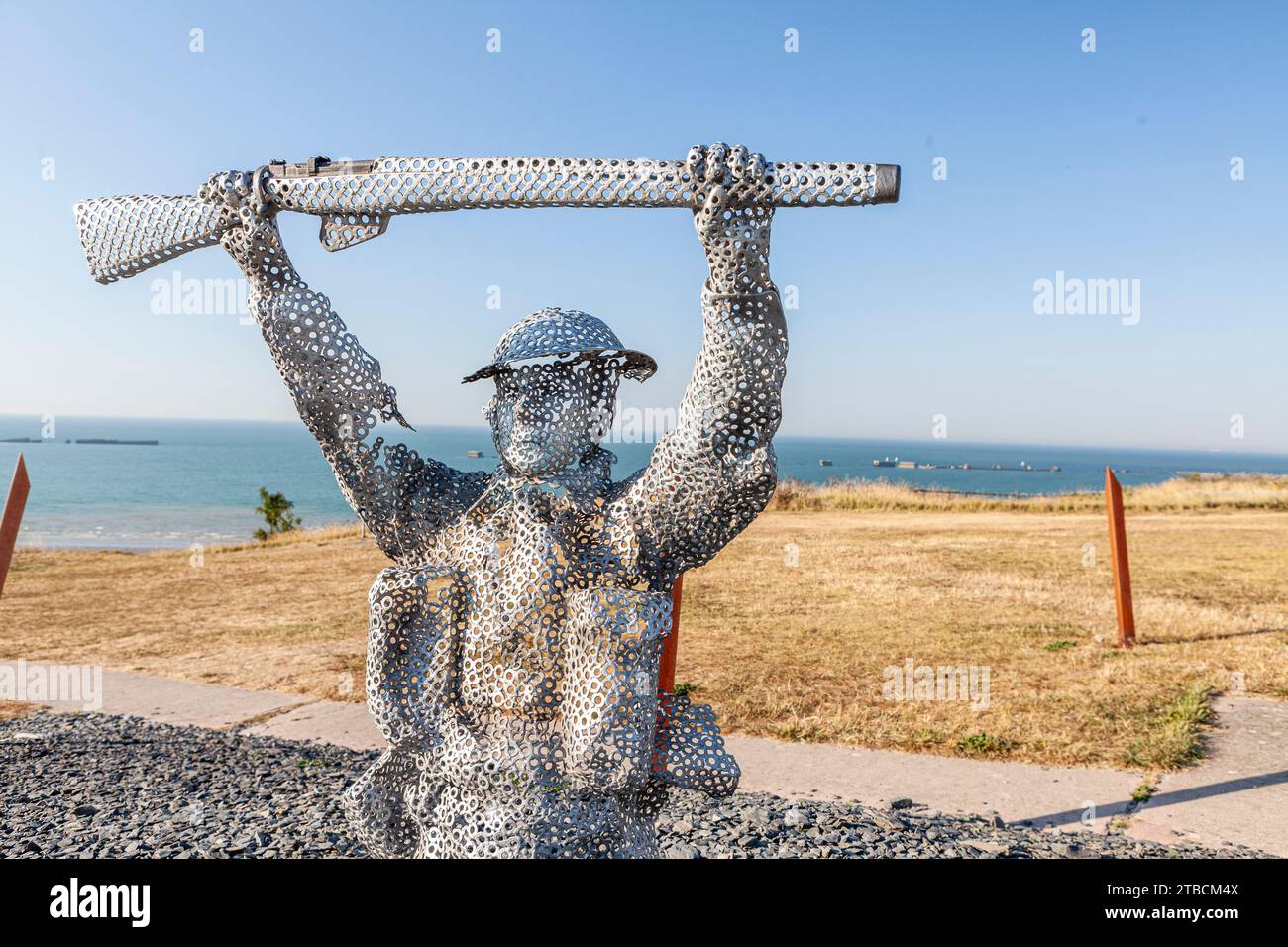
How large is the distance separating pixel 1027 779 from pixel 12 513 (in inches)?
277

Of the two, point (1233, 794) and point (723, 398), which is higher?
point (723, 398)

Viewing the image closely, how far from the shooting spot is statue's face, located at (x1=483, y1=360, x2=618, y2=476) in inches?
104

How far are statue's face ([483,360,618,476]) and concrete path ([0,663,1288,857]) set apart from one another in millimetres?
2815

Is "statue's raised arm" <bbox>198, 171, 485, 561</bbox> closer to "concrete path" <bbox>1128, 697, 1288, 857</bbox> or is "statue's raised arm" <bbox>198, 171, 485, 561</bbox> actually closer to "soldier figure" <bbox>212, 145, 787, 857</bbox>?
"soldier figure" <bbox>212, 145, 787, 857</bbox>

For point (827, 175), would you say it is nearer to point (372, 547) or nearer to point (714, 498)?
point (714, 498)

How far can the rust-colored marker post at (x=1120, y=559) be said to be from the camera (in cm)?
759

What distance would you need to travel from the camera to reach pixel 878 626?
30.3ft

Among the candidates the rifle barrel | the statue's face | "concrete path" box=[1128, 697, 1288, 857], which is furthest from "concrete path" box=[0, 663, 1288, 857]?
the rifle barrel

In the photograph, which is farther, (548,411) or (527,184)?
(548,411)

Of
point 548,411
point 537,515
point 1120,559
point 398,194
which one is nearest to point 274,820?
point 537,515

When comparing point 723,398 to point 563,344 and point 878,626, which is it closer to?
point 563,344

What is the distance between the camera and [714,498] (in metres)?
2.49
